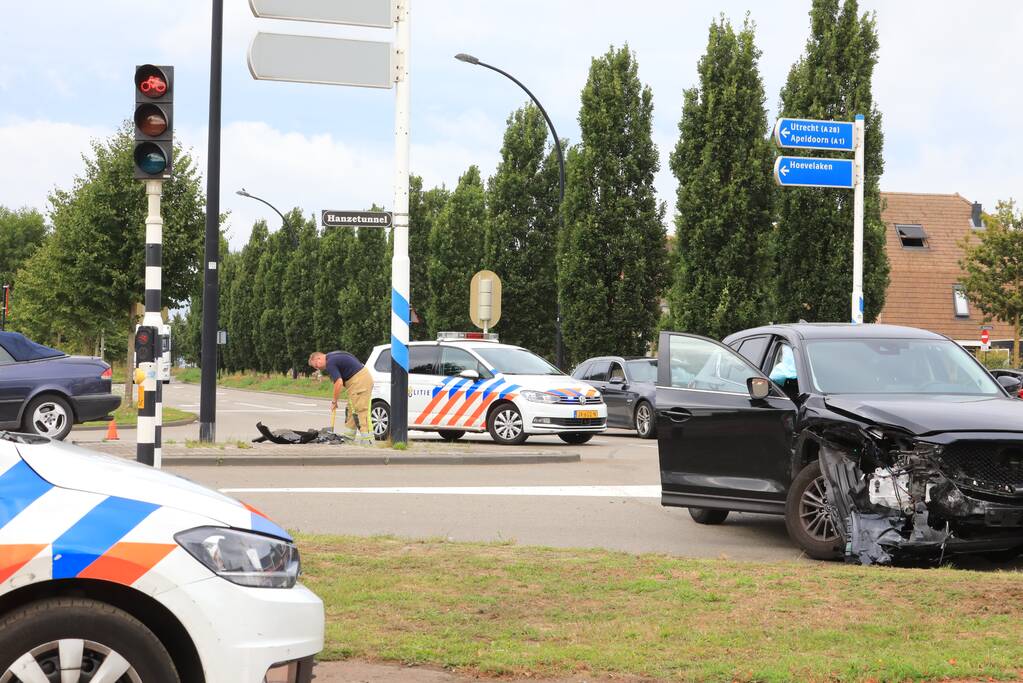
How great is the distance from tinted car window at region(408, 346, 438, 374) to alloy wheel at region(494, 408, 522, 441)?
1452mm

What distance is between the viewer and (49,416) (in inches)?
746

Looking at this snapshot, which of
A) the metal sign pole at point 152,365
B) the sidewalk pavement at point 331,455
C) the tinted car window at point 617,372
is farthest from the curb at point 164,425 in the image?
the metal sign pole at point 152,365

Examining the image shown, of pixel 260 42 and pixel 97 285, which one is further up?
pixel 260 42

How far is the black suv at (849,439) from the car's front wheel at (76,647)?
5.60 metres

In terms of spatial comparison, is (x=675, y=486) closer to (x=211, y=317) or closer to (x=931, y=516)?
(x=931, y=516)

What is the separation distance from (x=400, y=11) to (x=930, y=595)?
12579mm

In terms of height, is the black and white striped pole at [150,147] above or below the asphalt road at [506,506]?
→ above

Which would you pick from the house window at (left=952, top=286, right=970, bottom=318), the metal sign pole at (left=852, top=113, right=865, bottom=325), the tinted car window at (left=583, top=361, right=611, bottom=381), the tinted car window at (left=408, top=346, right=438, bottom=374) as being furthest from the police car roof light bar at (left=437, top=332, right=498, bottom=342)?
the house window at (left=952, top=286, right=970, bottom=318)

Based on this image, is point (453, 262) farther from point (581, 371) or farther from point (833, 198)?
point (581, 371)

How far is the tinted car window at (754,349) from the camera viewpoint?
10.3m

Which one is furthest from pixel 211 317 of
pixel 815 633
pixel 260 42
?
pixel 815 633

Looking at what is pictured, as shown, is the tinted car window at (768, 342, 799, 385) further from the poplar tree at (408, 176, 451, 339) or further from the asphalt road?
the poplar tree at (408, 176, 451, 339)

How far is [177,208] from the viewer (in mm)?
31281

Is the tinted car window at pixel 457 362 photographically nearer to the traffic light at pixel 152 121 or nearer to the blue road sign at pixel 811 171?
the blue road sign at pixel 811 171
